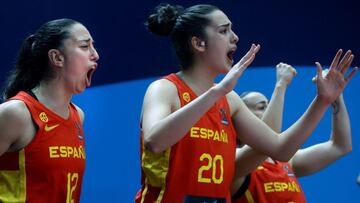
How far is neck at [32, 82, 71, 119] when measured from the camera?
2.72 meters

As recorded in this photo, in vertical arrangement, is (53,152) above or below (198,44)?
below

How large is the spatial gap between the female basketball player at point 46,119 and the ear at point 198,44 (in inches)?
15.1

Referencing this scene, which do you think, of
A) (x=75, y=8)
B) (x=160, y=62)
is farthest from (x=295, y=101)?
(x=75, y=8)

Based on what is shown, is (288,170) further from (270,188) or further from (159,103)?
(159,103)

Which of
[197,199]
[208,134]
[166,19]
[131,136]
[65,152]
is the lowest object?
[131,136]

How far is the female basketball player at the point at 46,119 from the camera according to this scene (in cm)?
256

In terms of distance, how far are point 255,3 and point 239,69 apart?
194 centimetres

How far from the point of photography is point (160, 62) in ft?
13.5

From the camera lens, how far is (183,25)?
277 cm

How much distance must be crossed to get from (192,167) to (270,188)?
76cm

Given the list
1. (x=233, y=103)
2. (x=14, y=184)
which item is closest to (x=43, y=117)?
(x=14, y=184)

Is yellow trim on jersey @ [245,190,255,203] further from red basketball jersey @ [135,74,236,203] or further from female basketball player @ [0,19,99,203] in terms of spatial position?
female basketball player @ [0,19,99,203]

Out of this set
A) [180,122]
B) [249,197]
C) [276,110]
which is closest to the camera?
[180,122]

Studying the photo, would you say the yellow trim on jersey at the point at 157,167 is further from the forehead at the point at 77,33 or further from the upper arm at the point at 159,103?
the forehead at the point at 77,33
